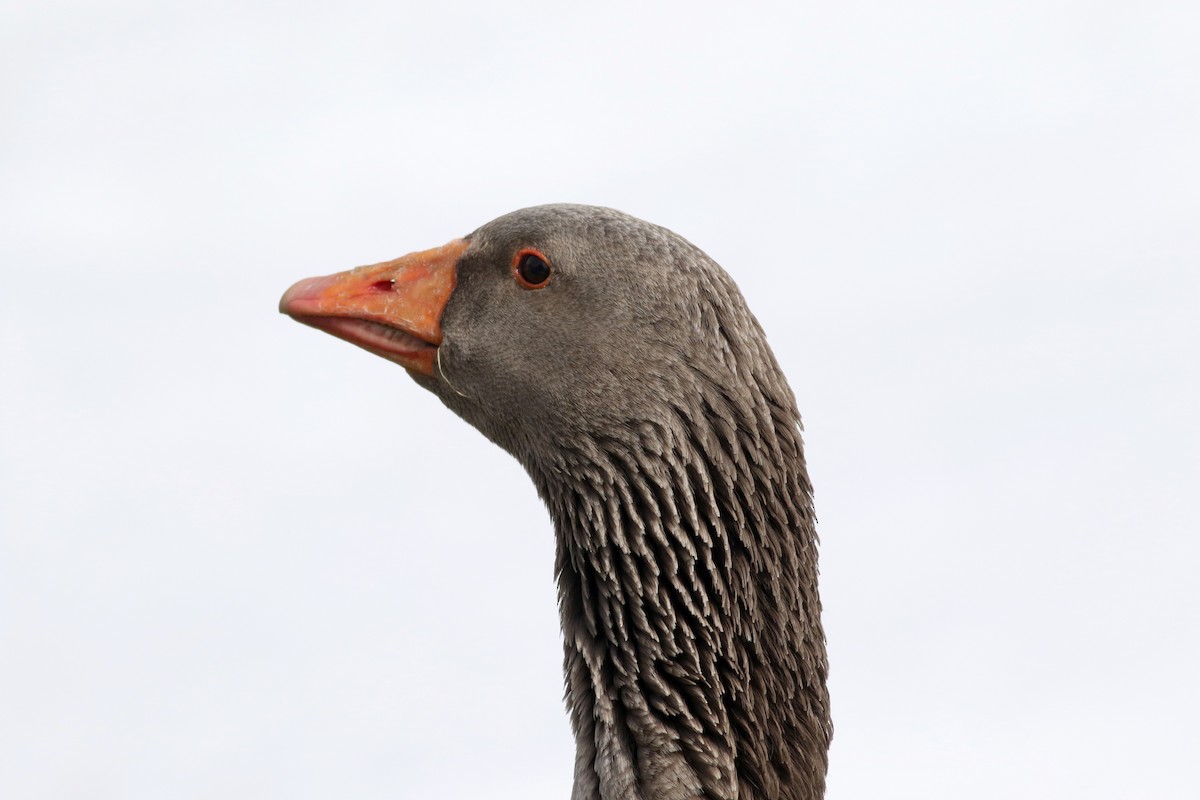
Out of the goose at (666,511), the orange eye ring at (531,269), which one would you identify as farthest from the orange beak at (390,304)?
the orange eye ring at (531,269)

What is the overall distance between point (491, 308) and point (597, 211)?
631 millimetres

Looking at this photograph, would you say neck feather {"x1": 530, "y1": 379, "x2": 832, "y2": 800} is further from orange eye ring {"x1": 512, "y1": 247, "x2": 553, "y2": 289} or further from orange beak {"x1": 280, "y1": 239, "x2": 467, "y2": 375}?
orange beak {"x1": 280, "y1": 239, "x2": 467, "y2": 375}

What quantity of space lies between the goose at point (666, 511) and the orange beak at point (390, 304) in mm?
49

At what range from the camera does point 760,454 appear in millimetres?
5074

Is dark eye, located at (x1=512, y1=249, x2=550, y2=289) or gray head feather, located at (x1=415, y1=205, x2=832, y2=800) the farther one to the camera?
dark eye, located at (x1=512, y1=249, x2=550, y2=289)

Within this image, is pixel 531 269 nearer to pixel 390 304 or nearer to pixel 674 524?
pixel 390 304

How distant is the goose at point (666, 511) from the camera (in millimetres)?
5012

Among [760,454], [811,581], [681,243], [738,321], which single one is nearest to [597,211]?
[681,243]

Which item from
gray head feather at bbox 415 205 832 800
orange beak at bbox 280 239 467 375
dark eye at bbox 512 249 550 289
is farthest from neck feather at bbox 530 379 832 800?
orange beak at bbox 280 239 467 375

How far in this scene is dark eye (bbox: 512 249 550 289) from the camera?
5.43 metres

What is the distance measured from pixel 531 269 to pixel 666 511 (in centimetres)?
122

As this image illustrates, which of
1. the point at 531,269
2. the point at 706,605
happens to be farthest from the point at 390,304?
the point at 706,605

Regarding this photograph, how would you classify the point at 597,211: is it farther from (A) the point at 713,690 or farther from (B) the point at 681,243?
(A) the point at 713,690

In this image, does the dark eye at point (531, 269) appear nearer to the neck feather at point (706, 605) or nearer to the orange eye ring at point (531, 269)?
the orange eye ring at point (531, 269)
